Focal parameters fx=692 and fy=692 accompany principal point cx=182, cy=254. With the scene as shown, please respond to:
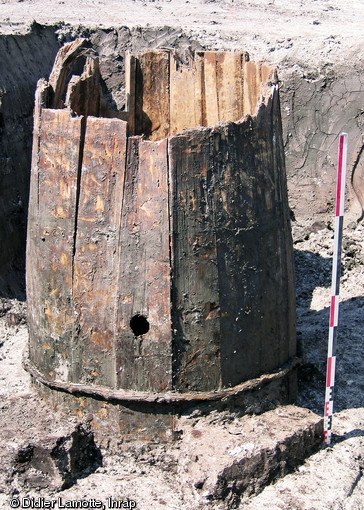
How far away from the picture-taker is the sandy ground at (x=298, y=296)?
12.3 ft

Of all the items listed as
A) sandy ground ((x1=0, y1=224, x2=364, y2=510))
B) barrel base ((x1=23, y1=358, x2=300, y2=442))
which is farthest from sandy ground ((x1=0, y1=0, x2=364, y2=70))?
barrel base ((x1=23, y1=358, x2=300, y2=442))

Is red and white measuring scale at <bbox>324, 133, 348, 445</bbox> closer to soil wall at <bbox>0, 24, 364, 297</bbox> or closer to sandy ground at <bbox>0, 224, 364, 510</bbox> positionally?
sandy ground at <bbox>0, 224, 364, 510</bbox>

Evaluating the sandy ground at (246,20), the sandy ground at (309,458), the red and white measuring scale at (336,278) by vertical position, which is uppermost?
the sandy ground at (246,20)

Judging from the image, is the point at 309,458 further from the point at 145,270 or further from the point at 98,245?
the point at 98,245

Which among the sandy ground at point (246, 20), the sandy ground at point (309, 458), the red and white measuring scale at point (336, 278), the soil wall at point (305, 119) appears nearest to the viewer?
the sandy ground at point (309, 458)

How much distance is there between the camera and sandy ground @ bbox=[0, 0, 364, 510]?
3734 mm

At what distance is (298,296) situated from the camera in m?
6.16

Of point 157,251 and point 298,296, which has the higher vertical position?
point 157,251

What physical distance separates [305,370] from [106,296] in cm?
174

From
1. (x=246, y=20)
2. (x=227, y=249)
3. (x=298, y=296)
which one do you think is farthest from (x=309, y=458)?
(x=246, y=20)

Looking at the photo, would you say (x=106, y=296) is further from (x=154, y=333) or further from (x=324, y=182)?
(x=324, y=182)

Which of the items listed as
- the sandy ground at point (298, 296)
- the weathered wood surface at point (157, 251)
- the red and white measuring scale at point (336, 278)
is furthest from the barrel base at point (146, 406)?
the red and white measuring scale at point (336, 278)

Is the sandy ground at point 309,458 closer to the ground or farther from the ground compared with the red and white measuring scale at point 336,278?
closer to the ground

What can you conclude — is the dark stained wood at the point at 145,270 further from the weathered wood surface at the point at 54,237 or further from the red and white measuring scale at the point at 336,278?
the red and white measuring scale at the point at 336,278
